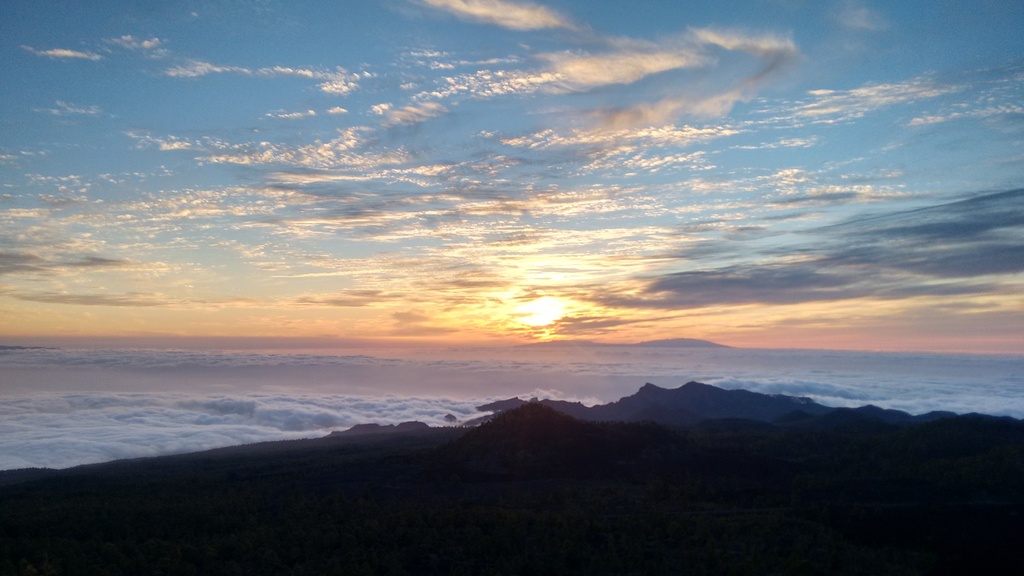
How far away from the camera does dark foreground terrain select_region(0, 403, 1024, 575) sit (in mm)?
13617

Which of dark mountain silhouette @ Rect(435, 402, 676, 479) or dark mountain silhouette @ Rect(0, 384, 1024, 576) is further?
dark mountain silhouette @ Rect(435, 402, 676, 479)

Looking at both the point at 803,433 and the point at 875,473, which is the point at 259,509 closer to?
the point at 875,473

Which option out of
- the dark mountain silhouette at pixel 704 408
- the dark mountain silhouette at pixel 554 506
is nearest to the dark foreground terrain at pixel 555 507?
the dark mountain silhouette at pixel 554 506

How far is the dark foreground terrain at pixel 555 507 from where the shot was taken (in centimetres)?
1362

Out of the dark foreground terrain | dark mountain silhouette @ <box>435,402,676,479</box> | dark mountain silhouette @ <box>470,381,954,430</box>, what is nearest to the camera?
the dark foreground terrain

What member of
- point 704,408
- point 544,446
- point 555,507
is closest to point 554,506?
point 555,507

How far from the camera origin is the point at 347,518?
18062 mm

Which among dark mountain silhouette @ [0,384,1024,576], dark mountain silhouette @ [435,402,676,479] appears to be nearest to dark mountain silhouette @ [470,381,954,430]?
dark mountain silhouette @ [0,384,1024,576]

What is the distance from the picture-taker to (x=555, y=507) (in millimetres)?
20016

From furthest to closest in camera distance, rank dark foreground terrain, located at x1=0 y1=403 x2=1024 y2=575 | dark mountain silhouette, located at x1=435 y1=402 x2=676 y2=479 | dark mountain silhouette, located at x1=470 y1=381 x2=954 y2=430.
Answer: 1. dark mountain silhouette, located at x1=470 y1=381 x2=954 y2=430
2. dark mountain silhouette, located at x1=435 y1=402 x2=676 y2=479
3. dark foreground terrain, located at x1=0 y1=403 x2=1024 y2=575

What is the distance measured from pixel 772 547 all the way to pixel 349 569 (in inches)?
355

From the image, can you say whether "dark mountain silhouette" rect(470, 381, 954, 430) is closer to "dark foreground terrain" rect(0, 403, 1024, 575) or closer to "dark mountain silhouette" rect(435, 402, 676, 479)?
"dark foreground terrain" rect(0, 403, 1024, 575)

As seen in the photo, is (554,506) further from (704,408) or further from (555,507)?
(704,408)

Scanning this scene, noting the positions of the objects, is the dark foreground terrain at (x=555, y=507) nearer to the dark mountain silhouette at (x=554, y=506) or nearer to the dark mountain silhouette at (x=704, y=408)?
the dark mountain silhouette at (x=554, y=506)
